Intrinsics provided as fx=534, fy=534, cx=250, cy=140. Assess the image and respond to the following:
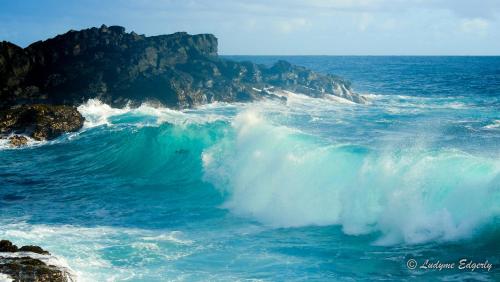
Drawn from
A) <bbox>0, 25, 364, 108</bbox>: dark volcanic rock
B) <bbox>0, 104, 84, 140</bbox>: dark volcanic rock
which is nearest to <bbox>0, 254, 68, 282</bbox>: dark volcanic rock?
<bbox>0, 104, 84, 140</bbox>: dark volcanic rock

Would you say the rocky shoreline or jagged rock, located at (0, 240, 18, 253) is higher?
the rocky shoreline

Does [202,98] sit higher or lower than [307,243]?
higher

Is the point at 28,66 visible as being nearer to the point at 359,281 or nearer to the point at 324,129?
the point at 324,129

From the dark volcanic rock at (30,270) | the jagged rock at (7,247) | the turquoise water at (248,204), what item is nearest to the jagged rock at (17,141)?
the turquoise water at (248,204)

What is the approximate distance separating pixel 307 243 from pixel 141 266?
4035mm

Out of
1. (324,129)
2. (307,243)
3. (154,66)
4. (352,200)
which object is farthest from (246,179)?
(154,66)

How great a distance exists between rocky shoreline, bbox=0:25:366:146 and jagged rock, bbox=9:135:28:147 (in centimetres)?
133

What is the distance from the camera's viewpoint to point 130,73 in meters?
38.0

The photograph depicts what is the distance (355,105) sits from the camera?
4306cm

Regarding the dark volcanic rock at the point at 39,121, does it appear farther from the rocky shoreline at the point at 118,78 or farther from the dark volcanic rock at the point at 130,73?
the dark volcanic rock at the point at 130,73

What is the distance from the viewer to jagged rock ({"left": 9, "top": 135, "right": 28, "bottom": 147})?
2527 cm

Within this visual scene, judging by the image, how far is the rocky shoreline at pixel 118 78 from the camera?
110ft

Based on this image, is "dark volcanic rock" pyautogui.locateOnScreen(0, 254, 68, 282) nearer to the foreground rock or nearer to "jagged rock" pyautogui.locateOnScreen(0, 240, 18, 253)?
the foreground rock

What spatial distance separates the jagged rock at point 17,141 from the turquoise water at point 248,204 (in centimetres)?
45
